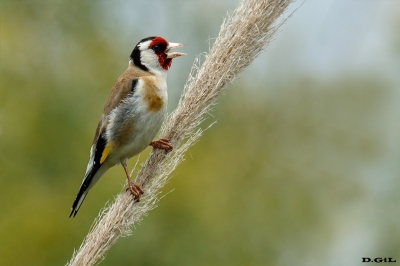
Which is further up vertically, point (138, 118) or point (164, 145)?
point (138, 118)

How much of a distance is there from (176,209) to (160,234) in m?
0.53

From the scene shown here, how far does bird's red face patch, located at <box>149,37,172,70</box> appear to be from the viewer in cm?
535

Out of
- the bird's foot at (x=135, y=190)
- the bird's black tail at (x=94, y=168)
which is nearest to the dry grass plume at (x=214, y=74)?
the bird's foot at (x=135, y=190)

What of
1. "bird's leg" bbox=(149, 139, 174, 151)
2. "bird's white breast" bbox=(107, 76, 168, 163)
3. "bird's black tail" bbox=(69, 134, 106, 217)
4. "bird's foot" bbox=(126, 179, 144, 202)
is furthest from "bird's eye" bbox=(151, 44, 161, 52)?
"bird's foot" bbox=(126, 179, 144, 202)

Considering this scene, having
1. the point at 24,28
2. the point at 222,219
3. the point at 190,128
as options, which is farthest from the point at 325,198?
the point at 190,128

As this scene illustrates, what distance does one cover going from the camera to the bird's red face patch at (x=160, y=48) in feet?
17.5

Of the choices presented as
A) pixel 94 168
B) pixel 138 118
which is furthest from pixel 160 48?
pixel 94 168

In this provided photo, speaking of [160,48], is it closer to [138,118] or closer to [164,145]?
[138,118]

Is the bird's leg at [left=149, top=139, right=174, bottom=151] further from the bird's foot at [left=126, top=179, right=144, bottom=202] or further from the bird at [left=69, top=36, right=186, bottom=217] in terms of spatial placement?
the bird at [left=69, top=36, right=186, bottom=217]

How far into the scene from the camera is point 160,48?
536 centimetres

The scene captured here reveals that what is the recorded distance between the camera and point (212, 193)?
1083 cm

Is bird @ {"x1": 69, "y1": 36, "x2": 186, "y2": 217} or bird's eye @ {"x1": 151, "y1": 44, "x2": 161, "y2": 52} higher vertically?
bird's eye @ {"x1": 151, "y1": 44, "x2": 161, "y2": 52}

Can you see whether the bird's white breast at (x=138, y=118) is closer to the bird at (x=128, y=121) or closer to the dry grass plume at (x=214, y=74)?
the bird at (x=128, y=121)

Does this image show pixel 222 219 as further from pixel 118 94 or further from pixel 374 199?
pixel 118 94
